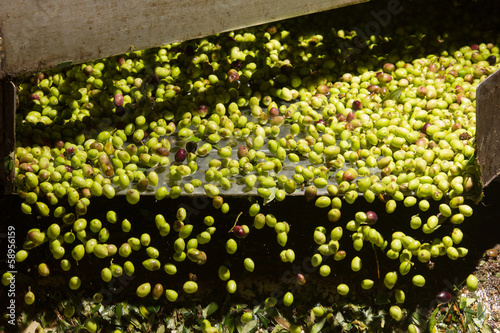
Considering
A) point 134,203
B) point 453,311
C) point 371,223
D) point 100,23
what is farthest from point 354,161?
point 100,23

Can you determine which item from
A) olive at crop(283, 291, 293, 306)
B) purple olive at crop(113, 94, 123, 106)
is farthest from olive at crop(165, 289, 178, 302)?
purple olive at crop(113, 94, 123, 106)

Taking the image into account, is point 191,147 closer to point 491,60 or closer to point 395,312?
point 395,312

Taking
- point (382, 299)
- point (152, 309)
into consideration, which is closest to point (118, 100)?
point (152, 309)

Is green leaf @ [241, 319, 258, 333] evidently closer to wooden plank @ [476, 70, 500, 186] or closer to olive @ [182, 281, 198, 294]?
olive @ [182, 281, 198, 294]

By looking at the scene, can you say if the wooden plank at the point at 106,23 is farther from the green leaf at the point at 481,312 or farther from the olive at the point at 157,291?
the green leaf at the point at 481,312

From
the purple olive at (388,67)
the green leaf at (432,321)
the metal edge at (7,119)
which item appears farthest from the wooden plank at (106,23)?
the green leaf at (432,321)
